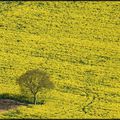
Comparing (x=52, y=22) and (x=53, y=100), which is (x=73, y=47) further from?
(x=53, y=100)

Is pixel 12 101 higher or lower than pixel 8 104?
higher

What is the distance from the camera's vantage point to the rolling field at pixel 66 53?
76.7m

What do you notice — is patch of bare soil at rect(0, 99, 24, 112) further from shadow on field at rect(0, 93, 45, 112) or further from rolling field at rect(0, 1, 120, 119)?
rolling field at rect(0, 1, 120, 119)

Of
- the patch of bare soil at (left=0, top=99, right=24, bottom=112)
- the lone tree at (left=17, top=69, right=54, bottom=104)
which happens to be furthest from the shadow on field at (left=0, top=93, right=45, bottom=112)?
the lone tree at (left=17, top=69, right=54, bottom=104)

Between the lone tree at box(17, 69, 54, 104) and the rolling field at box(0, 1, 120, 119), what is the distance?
204 cm

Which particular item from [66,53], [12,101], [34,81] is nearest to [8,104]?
[12,101]

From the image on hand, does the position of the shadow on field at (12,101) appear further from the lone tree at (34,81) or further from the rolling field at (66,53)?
the lone tree at (34,81)

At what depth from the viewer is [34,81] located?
76.2m

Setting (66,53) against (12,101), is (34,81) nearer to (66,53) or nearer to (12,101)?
(12,101)

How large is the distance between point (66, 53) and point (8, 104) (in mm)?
20504

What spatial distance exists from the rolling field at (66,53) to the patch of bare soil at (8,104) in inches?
46.2

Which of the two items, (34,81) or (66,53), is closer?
(34,81)

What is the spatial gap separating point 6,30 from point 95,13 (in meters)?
17.7

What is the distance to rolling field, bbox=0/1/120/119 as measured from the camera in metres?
76.7
